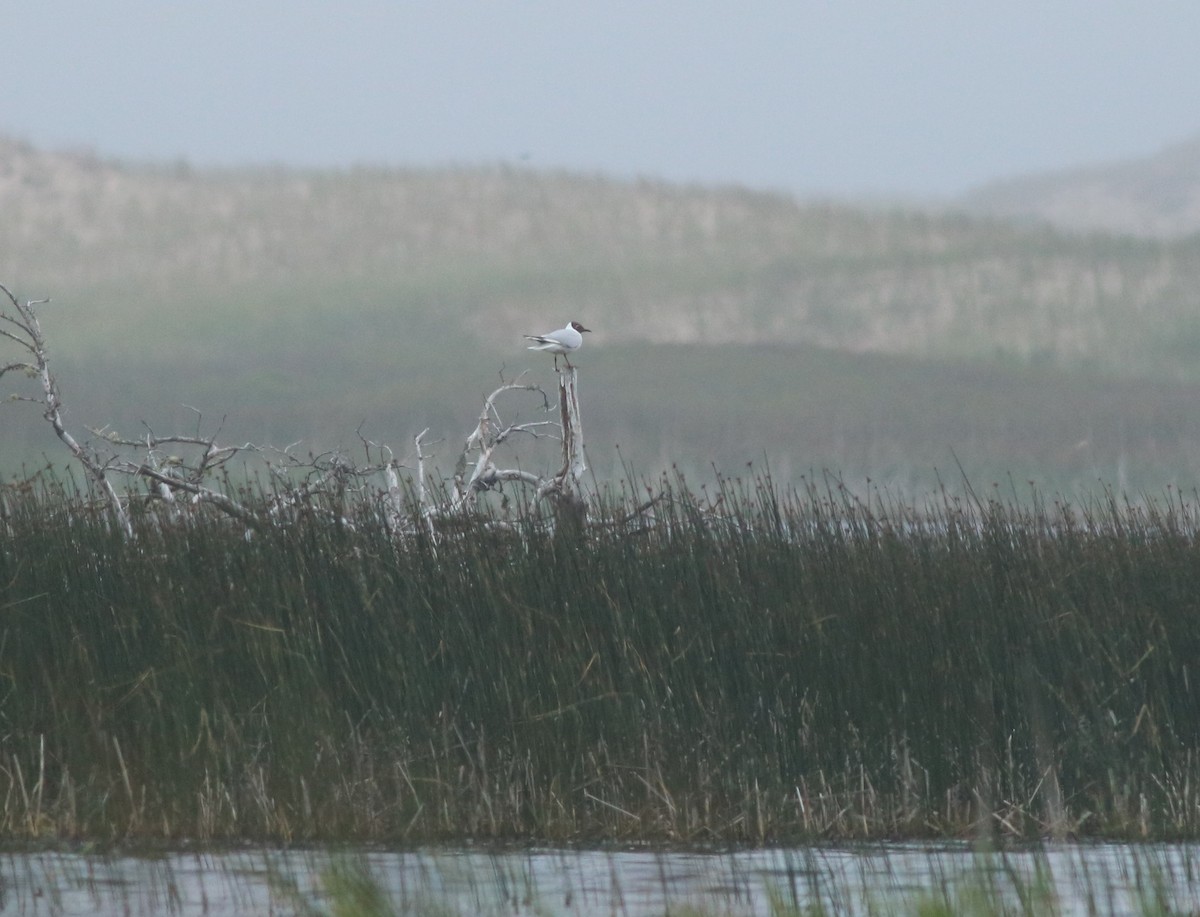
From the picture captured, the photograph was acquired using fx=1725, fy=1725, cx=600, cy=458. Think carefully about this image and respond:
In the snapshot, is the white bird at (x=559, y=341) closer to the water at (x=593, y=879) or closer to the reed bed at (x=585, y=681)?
the reed bed at (x=585, y=681)

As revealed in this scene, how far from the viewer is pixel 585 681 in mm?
6785

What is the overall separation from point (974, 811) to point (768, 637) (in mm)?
1074

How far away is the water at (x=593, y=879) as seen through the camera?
515 cm

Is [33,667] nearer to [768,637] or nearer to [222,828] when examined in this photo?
[222,828]

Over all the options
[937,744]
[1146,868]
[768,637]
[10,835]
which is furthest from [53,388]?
[1146,868]

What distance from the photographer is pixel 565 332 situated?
10211 millimetres

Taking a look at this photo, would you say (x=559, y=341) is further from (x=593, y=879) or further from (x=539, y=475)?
(x=593, y=879)

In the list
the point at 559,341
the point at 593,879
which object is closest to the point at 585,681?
the point at 593,879

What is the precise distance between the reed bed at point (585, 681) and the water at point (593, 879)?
24cm

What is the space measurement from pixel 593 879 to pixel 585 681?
1214 mm

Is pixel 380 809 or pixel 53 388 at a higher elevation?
pixel 53 388

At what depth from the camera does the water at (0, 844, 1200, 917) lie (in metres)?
5.15

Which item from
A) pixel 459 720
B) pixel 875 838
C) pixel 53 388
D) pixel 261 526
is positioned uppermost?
pixel 53 388

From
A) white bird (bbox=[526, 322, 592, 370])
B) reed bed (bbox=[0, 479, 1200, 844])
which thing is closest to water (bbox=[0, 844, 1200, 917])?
reed bed (bbox=[0, 479, 1200, 844])
